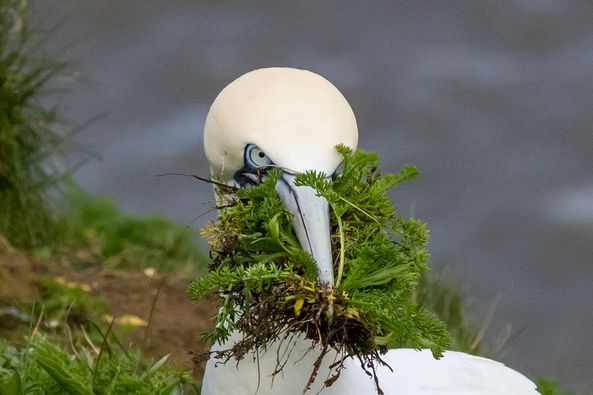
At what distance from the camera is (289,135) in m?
2.99

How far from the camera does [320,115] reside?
119 inches

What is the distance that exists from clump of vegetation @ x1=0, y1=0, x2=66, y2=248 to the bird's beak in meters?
3.76

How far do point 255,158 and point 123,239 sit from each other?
177 inches

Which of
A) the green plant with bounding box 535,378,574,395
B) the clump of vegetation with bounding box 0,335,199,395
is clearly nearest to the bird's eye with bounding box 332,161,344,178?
the clump of vegetation with bounding box 0,335,199,395

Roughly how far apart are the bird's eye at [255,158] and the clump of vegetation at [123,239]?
366cm

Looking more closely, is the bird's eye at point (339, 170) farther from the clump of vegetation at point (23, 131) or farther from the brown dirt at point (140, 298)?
the clump of vegetation at point (23, 131)

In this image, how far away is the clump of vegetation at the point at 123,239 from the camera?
6914 mm

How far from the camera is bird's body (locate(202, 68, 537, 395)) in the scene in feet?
9.55

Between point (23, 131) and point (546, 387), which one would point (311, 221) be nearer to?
point (546, 387)

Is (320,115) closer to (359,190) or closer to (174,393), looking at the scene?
(359,190)

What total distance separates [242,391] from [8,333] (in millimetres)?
2154

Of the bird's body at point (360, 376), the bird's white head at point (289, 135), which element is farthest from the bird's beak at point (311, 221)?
the bird's body at point (360, 376)

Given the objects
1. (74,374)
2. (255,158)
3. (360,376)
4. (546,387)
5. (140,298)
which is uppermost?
(255,158)

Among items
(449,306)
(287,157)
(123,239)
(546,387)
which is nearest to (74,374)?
(287,157)
